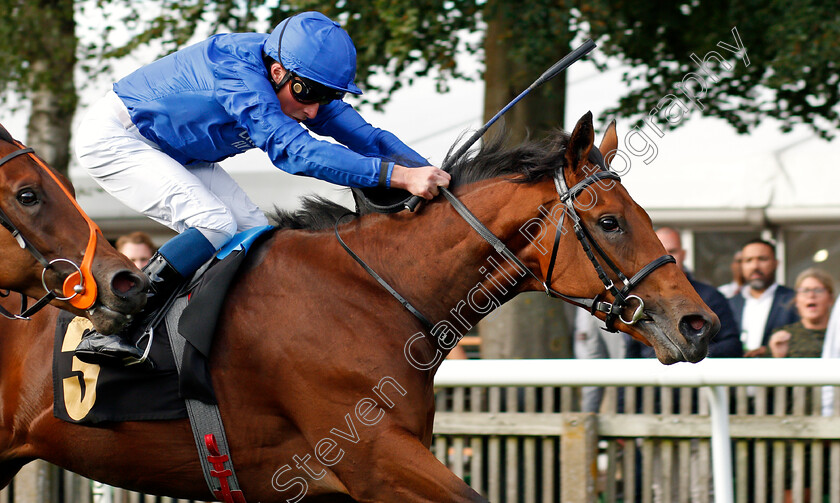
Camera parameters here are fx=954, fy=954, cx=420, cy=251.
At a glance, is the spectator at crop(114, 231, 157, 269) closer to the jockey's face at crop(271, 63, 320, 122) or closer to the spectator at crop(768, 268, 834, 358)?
the jockey's face at crop(271, 63, 320, 122)

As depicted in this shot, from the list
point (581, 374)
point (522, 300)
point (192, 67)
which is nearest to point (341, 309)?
point (192, 67)

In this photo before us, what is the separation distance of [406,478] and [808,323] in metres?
3.45

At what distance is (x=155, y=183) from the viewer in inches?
135

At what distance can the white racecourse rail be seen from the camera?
3.87m

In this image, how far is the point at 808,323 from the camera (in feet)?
18.2

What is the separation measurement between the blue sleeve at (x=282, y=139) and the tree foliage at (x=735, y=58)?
4.01 metres

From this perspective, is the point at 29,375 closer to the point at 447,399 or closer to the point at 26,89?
the point at 447,399

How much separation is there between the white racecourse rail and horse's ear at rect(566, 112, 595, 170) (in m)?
1.16

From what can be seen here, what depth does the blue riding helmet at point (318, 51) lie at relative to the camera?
3275 millimetres

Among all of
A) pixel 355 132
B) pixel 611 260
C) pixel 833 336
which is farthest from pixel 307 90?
pixel 833 336

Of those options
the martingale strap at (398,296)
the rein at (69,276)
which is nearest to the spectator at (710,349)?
the martingale strap at (398,296)

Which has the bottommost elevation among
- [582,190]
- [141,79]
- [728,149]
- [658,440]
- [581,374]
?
[658,440]

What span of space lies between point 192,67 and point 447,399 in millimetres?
2066

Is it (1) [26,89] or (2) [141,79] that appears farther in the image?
(1) [26,89]
